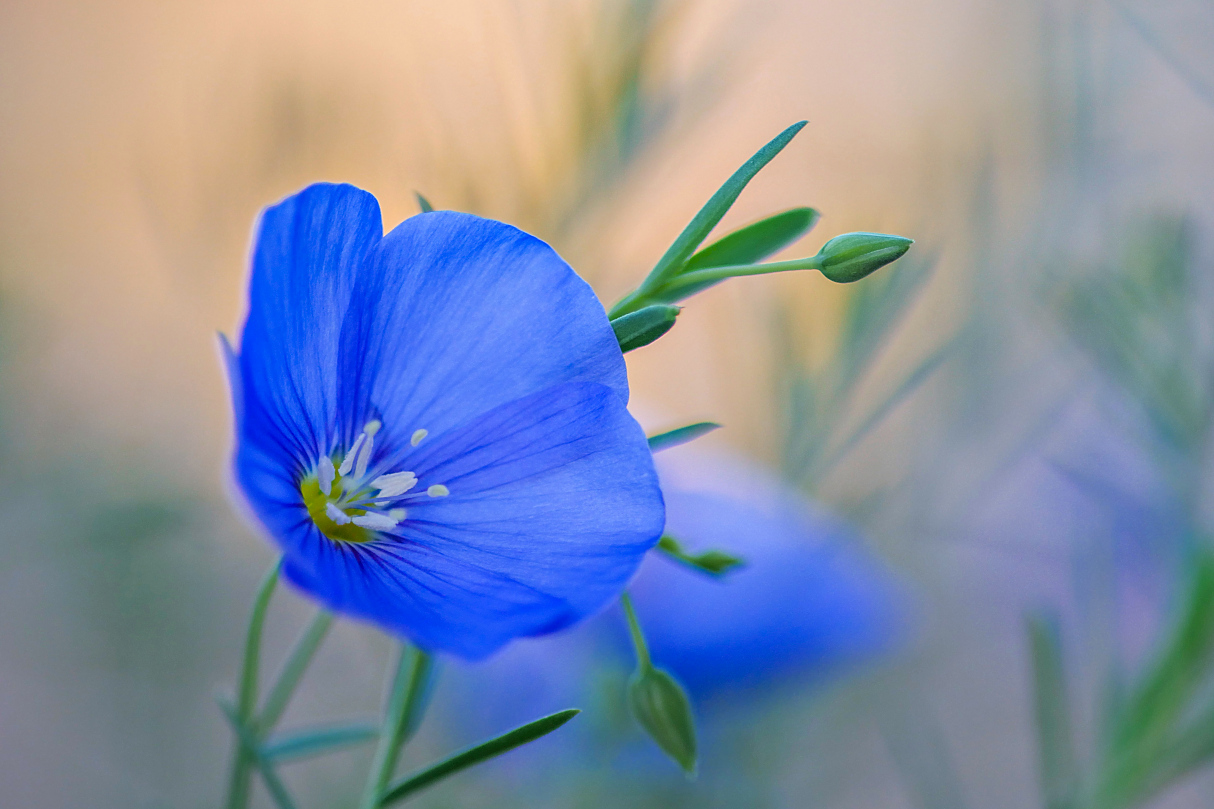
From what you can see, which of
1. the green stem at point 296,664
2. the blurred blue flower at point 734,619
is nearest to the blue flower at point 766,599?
the blurred blue flower at point 734,619

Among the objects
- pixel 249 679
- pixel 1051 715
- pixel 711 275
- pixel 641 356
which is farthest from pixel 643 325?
pixel 641 356

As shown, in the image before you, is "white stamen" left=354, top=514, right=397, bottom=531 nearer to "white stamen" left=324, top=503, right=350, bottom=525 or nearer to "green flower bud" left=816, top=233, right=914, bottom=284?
"white stamen" left=324, top=503, right=350, bottom=525

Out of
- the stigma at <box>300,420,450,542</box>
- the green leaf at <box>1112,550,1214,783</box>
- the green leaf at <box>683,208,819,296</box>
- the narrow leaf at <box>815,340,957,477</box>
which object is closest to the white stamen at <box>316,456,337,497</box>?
the stigma at <box>300,420,450,542</box>

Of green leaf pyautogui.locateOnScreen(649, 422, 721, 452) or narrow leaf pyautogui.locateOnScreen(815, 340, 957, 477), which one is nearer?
green leaf pyautogui.locateOnScreen(649, 422, 721, 452)

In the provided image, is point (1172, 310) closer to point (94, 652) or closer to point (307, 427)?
point (307, 427)

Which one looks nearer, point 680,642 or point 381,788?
point 381,788

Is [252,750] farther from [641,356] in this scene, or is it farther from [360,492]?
[641,356]

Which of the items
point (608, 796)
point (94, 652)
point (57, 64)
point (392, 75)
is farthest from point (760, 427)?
point (57, 64)

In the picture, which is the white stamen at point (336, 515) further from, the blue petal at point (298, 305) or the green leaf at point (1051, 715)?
the green leaf at point (1051, 715)

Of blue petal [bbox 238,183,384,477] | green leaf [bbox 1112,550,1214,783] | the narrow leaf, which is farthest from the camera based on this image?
green leaf [bbox 1112,550,1214,783]
